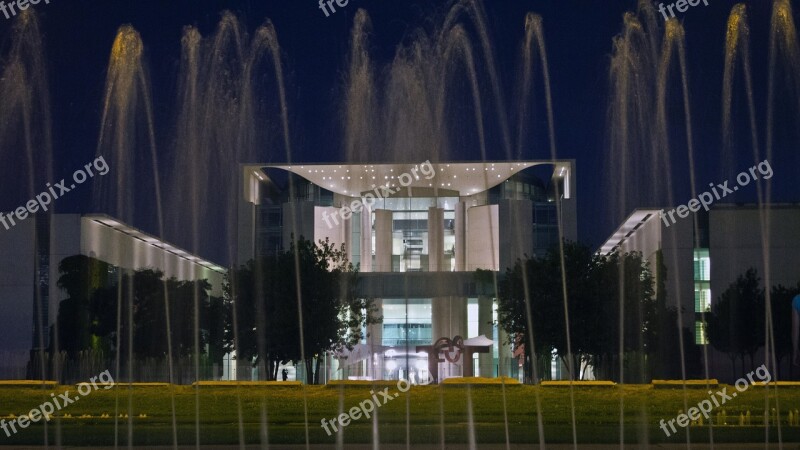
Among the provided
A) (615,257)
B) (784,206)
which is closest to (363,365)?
(615,257)

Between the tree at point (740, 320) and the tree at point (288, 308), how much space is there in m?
18.0

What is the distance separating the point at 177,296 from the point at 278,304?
37.7 feet

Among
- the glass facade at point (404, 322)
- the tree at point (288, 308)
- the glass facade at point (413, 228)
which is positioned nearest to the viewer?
the tree at point (288, 308)

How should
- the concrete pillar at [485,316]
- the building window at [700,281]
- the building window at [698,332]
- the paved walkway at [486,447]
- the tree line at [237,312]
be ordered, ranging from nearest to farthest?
the paved walkway at [486,447]
the tree line at [237,312]
the building window at [700,281]
the building window at [698,332]
the concrete pillar at [485,316]

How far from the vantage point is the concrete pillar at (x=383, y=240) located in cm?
6938

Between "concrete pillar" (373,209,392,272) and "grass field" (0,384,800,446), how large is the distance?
40154mm

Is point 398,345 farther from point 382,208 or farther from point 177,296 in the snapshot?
point 177,296

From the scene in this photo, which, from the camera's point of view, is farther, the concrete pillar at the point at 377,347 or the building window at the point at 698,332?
the concrete pillar at the point at 377,347

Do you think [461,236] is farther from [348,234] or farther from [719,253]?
[719,253]

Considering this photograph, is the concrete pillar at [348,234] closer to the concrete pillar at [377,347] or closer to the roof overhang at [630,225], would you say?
the concrete pillar at [377,347]

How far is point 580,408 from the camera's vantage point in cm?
2288

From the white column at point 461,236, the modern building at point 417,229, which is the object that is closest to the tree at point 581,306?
the modern building at point 417,229

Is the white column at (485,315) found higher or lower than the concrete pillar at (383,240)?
lower

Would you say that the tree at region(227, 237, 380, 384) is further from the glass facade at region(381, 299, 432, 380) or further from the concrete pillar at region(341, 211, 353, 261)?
the concrete pillar at region(341, 211, 353, 261)
